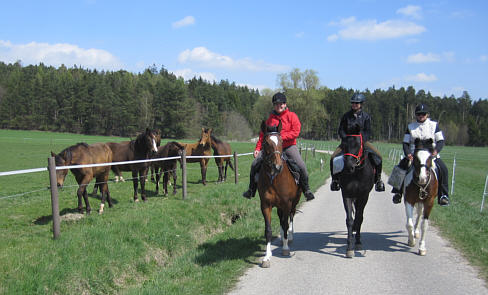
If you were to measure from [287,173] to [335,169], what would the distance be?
97 cm

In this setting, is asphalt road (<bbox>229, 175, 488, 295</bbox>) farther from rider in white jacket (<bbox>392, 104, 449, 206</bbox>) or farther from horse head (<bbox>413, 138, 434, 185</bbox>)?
horse head (<bbox>413, 138, 434, 185</bbox>)

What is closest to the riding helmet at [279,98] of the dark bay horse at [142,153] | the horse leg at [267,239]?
the horse leg at [267,239]

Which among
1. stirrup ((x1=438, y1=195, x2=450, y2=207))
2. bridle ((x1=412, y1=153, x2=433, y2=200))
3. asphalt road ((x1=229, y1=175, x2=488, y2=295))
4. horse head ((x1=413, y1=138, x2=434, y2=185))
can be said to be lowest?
asphalt road ((x1=229, y1=175, x2=488, y2=295))

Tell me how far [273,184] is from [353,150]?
1.48 meters

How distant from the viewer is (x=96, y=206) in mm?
10750

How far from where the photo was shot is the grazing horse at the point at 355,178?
6.18 meters

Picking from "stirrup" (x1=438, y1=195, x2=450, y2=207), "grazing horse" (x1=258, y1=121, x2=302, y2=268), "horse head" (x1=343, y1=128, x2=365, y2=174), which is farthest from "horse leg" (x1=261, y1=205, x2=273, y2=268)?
"stirrup" (x1=438, y1=195, x2=450, y2=207)

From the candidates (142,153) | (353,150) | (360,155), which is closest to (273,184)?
(353,150)

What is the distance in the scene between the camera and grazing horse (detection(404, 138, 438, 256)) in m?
6.41

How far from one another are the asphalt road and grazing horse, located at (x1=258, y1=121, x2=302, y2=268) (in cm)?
50

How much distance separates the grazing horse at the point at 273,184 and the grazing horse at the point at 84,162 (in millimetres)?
5217

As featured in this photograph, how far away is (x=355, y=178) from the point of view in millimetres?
6512

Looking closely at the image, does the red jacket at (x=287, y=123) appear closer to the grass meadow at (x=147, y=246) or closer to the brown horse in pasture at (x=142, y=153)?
the grass meadow at (x=147, y=246)

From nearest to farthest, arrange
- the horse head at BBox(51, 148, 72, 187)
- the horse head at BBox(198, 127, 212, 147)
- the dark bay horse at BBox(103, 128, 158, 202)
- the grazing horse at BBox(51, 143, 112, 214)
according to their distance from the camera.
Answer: the horse head at BBox(51, 148, 72, 187)
the grazing horse at BBox(51, 143, 112, 214)
the dark bay horse at BBox(103, 128, 158, 202)
the horse head at BBox(198, 127, 212, 147)
